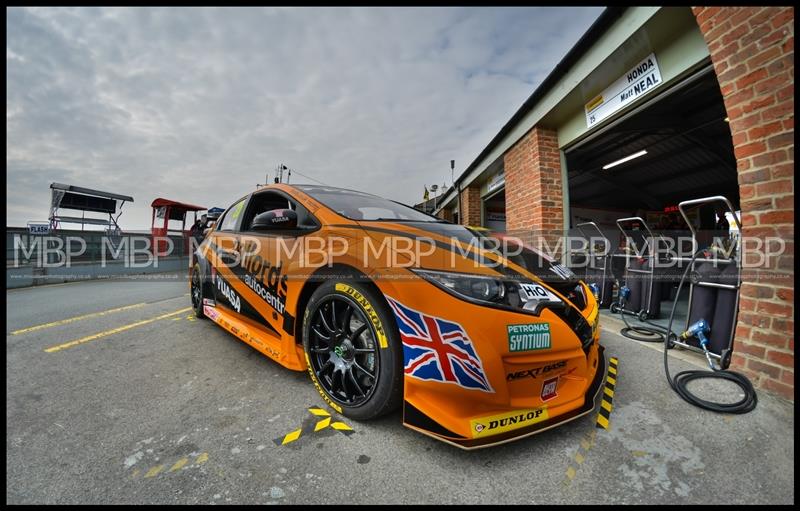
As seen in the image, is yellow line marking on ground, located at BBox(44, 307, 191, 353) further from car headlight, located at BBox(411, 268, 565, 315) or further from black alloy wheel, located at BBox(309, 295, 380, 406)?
car headlight, located at BBox(411, 268, 565, 315)

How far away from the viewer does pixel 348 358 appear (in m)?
1.71

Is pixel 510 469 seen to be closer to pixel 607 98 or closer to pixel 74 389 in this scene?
pixel 74 389

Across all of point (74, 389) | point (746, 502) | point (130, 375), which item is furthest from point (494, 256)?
point (74, 389)

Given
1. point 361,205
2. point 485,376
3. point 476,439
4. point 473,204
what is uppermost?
point 473,204

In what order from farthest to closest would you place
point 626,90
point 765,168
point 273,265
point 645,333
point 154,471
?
point 626,90 < point 645,333 < point 273,265 < point 765,168 < point 154,471

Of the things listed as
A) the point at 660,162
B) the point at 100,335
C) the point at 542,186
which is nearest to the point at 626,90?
the point at 542,186

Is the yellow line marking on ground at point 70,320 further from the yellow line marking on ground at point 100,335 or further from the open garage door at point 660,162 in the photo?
the open garage door at point 660,162

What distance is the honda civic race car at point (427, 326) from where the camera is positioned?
1.36 metres

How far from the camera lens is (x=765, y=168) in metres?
2.01

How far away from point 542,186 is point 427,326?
4.44 meters

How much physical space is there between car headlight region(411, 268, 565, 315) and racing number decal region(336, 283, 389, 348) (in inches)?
11.9

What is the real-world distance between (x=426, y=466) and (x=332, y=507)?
0.42 m

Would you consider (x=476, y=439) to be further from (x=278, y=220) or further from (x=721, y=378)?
(x=721, y=378)

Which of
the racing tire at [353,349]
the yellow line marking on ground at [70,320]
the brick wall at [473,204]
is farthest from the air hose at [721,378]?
the brick wall at [473,204]
